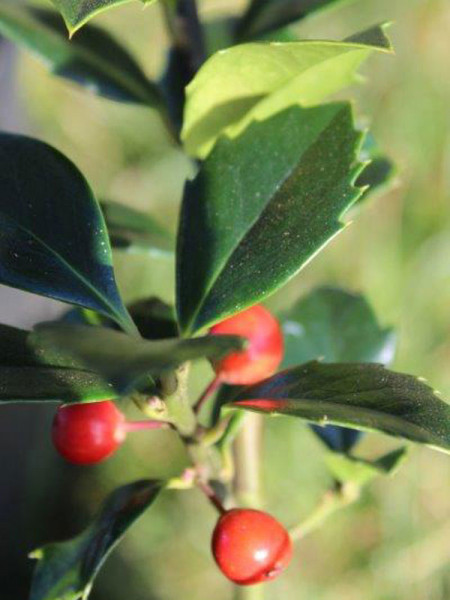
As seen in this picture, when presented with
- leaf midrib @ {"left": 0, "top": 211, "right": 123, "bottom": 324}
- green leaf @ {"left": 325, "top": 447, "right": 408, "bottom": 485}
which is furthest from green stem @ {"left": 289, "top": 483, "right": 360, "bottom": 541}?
leaf midrib @ {"left": 0, "top": 211, "right": 123, "bottom": 324}

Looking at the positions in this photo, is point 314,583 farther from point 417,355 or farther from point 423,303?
point 423,303

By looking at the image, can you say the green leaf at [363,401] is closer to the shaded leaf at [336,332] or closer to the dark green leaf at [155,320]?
the dark green leaf at [155,320]

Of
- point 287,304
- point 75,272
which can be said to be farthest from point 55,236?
point 287,304

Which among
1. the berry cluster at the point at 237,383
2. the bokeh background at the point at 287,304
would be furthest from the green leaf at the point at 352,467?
the bokeh background at the point at 287,304

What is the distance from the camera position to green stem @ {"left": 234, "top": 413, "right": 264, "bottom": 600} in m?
0.77

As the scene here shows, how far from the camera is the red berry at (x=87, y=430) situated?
25.1 inches

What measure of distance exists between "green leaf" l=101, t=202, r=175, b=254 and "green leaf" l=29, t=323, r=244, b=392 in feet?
1.27

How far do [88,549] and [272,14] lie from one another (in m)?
0.52

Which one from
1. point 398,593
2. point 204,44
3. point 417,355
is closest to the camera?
point 204,44

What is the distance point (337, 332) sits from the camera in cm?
88

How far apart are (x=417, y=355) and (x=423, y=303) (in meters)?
0.14

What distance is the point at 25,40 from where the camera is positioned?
2.71 feet

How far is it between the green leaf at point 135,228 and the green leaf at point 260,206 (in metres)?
0.17

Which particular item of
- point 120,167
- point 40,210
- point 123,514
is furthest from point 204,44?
point 120,167
